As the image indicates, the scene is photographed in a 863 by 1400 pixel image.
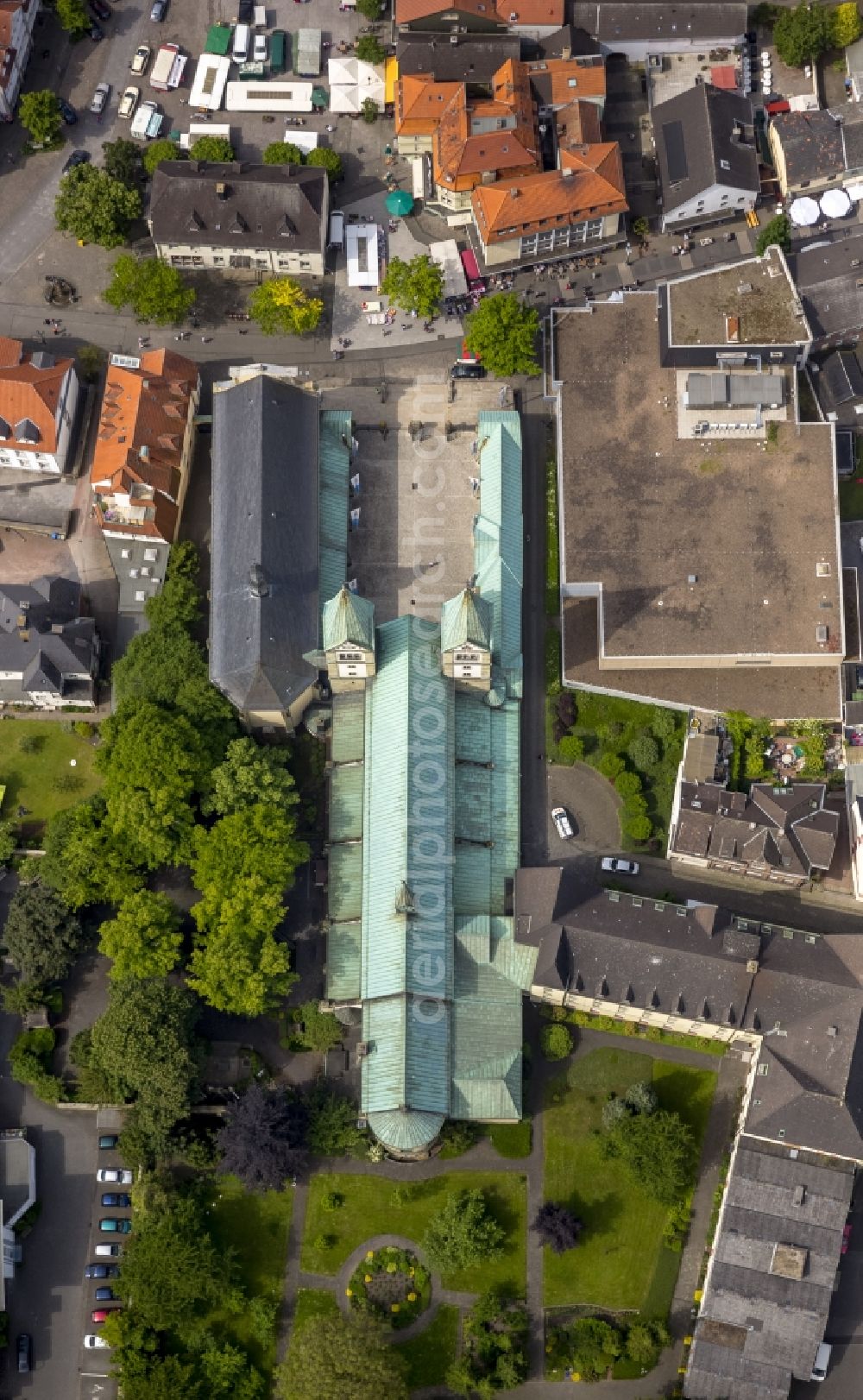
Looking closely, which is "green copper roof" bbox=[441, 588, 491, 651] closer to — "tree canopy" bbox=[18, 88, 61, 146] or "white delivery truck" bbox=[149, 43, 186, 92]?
"tree canopy" bbox=[18, 88, 61, 146]

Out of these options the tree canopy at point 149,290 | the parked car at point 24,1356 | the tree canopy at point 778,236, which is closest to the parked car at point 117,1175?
the parked car at point 24,1356

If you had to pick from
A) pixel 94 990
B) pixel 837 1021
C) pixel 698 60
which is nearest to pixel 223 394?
pixel 94 990

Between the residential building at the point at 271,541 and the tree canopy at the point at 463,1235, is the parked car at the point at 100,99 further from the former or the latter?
the tree canopy at the point at 463,1235

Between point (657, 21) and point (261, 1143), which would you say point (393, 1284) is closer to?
point (261, 1143)

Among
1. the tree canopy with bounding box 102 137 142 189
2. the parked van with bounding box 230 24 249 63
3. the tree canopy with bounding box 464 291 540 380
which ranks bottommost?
the tree canopy with bounding box 464 291 540 380

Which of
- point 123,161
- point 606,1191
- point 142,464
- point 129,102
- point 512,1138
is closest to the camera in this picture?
point 606,1191

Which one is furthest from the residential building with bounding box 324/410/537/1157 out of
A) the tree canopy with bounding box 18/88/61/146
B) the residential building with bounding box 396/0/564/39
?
the tree canopy with bounding box 18/88/61/146

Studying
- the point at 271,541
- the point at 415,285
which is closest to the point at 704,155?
the point at 415,285
